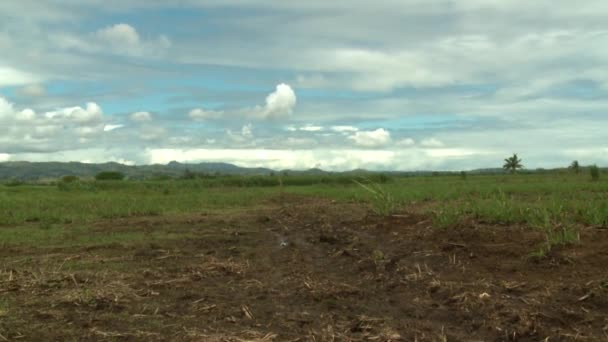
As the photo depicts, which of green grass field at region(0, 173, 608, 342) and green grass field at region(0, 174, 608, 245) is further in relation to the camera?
green grass field at region(0, 174, 608, 245)

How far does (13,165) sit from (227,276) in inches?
5921

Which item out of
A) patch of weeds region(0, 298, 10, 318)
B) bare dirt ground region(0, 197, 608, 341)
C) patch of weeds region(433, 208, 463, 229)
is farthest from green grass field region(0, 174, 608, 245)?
patch of weeds region(0, 298, 10, 318)

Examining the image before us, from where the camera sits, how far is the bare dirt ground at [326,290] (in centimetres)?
528

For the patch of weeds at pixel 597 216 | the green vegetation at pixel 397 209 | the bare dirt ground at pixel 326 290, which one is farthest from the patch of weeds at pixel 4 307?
the patch of weeds at pixel 597 216

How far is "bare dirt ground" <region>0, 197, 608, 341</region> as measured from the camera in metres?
5.28

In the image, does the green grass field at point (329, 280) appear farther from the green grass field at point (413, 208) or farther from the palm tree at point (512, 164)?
the palm tree at point (512, 164)

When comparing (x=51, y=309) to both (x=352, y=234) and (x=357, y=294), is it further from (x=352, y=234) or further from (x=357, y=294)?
(x=352, y=234)

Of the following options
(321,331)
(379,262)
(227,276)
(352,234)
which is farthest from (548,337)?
(352,234)

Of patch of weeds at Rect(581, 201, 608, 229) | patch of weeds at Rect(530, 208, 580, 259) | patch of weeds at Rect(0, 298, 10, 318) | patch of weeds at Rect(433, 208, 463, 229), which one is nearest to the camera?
patch of weeds at Rect(0, 298, 10, 318)

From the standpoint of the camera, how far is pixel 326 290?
22.4 ft

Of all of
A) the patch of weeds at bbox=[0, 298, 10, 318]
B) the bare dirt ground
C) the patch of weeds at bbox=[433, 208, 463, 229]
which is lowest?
the patch of weeds at bbox=[0, 298, 10, 318]

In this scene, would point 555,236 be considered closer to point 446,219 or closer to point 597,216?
point 597,216

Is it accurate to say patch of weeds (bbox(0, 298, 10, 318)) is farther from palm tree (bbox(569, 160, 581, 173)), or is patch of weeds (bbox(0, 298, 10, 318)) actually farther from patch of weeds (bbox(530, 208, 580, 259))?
→ palm tree (bbox(569, 160, 581, 173))

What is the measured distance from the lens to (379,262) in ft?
27.1
